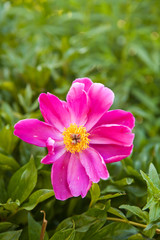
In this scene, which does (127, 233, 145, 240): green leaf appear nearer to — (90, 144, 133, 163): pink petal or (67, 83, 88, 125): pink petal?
(90, 144, 133, 163): pink petal

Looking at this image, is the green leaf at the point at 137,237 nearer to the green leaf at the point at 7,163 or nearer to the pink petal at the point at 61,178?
the pink petal at the point at 61,178

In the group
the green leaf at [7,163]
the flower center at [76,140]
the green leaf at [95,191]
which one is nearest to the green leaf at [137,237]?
the green leaf at [95,191]

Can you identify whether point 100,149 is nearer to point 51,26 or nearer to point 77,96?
point 77,96

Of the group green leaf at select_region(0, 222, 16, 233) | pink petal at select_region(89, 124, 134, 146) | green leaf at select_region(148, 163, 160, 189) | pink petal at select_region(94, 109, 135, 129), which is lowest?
green leaf at select_region(148, 163, 160, 189)

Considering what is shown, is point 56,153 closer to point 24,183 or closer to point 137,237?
point 24,183

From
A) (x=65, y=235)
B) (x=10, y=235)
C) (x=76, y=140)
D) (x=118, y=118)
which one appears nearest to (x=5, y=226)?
(x=10, y=235)

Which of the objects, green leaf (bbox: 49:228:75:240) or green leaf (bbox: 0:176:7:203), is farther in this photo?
green leaf (bbox: 0:176:7:203)

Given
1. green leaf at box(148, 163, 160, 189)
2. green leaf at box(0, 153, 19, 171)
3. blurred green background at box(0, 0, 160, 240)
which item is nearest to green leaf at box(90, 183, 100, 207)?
blurred green background at box(0, 0, 160, 240)

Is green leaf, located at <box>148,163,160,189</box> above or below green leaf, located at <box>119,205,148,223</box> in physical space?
above
